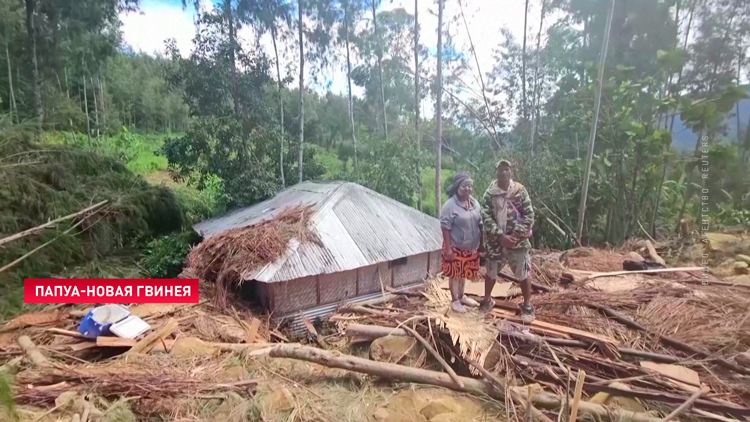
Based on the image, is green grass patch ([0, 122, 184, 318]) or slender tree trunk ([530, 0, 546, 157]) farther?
slender tree trunk ([530, 0, 546, 157])

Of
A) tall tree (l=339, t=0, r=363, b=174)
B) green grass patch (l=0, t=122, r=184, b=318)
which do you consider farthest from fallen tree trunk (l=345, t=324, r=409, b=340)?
tall tree (l=339, t=0, r=363, b=174)

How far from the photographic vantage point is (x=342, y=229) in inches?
297

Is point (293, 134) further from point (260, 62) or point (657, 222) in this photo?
point (657, 222)

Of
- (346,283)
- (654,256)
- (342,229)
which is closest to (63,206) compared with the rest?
(342,229)

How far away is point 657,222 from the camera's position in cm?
991

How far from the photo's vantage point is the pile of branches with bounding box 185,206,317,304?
256 inches

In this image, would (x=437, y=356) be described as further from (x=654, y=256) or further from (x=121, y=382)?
(x=654, y=256)

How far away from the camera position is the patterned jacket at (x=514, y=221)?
376cm

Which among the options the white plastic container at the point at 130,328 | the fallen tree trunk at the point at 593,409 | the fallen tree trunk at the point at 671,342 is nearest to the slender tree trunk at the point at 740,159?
the fallen tree trunk at the point at 671,342

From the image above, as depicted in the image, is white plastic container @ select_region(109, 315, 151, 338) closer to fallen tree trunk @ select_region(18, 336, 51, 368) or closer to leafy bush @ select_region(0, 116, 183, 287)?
fallen tree trunk @ select_region(18, 336, 51, 368)

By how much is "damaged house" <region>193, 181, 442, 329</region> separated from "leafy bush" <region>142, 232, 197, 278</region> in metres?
0.61

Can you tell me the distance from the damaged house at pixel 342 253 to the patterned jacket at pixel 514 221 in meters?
3.39
